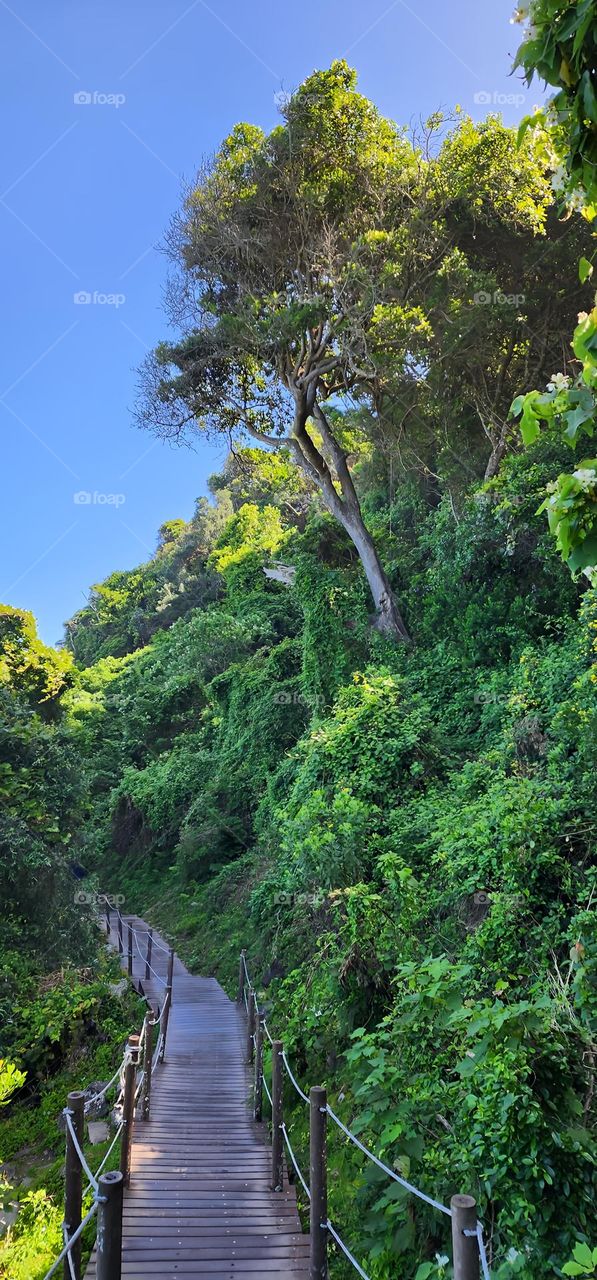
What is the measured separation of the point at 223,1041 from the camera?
9.88 metres

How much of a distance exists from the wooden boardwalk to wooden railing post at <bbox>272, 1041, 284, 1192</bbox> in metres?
0.08

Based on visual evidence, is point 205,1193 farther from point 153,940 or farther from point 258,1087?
point 153,940

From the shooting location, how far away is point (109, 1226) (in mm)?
2607

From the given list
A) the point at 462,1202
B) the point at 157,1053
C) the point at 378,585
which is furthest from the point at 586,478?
the point at 378,585

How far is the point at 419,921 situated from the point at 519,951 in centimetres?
151

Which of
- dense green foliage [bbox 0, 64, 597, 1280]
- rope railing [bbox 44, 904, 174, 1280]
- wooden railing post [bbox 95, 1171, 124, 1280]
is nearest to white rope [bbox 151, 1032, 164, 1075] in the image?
dense green foliage [bbox 0, 64, 597, 1280]

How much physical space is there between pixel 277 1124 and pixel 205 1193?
637 mm

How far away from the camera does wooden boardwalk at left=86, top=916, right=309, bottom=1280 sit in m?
3.85

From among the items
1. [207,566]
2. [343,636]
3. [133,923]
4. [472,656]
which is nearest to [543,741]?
[472,656]

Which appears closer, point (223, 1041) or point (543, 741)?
point (543, 741)

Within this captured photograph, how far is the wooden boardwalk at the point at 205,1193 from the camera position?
3.85m

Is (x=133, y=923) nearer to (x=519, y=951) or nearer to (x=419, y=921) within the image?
(x=419, y=921)

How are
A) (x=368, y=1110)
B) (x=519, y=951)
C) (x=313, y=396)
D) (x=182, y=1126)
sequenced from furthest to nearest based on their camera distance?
(x=313, y=396)
(x=182, y=1126)
(x=519, y=951)
(x=368, y=1110)

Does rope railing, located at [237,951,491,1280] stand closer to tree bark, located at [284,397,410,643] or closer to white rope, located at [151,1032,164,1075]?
white rope, located at [151,1032,164,1075]
